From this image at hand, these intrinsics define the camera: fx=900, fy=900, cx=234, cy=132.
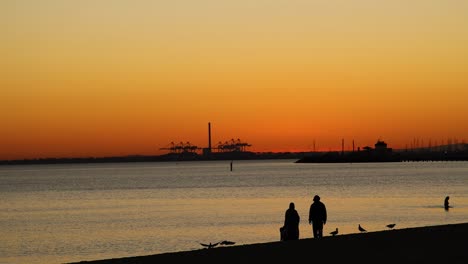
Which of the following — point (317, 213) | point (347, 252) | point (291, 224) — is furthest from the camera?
point (317, 213)

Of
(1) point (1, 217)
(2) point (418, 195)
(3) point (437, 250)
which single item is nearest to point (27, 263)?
(3) point (437, 250)

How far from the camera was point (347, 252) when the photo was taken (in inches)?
875

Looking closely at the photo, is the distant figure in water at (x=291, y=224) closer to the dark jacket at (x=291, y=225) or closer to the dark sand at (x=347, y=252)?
the dark jacket at (x=291, y=225)

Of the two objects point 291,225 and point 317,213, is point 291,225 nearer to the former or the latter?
point 291,225

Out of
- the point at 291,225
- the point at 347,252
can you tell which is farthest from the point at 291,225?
the point at 347,252

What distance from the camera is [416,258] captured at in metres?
20.7

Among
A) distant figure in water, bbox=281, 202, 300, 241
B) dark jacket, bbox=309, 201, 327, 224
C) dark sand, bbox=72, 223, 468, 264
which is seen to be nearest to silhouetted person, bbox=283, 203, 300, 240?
distant figure in water, bbox=281, 202, 300, 241

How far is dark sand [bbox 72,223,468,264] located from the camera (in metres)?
20.9

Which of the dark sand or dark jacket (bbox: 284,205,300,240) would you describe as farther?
dark jacket (bbox: 284,205,300,240)

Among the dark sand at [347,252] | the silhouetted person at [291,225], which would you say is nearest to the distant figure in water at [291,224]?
the silhouetted person at [291,225]

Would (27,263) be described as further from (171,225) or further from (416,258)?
(416,258)

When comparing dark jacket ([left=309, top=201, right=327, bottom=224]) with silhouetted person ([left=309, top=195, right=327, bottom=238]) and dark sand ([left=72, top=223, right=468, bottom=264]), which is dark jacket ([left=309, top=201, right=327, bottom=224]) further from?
dark sand ([left=72, top=223, right=468, bottom=264])

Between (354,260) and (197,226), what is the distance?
41611 mm

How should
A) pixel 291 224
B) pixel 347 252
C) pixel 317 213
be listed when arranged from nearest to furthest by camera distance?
1. pixel 347 252
2. pixel 291 224
3. pixel 317 213
